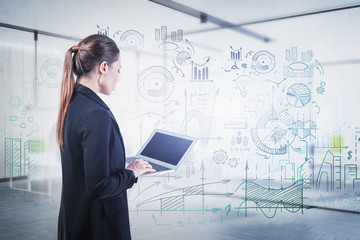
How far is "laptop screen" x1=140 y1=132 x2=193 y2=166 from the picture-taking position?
1.89 m

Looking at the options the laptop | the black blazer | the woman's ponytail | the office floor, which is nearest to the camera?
the black blazer

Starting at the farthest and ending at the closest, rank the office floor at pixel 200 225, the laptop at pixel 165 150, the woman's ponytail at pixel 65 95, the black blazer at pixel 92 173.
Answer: the office floor at pixel 200 225, the laptop at pixel 165 150, the woman's ponytail at pixel 65 95, the black blazer at pixel 92 173

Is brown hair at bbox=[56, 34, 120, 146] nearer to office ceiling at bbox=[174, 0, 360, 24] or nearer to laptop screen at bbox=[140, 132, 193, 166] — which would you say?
laptop screen at bbox=[140, 132, 193, 166]

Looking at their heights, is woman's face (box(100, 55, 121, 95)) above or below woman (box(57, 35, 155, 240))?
above

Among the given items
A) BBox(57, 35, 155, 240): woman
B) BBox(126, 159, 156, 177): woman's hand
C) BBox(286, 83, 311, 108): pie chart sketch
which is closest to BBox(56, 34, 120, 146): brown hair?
BBox(57, 35, 155, 240): woman

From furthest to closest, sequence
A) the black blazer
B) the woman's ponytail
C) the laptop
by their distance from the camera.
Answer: the laptop < the woman's ponytail < the black blazer

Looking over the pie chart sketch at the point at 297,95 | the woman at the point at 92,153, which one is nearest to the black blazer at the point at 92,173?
the woman at the point at 92,153

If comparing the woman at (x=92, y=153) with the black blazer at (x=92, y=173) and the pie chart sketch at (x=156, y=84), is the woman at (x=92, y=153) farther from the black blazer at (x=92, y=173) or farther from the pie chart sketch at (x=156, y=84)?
the pie chart sketch at (x=156, y=84)

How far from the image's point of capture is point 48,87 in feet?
11.5

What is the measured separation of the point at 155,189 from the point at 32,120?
4.46 feet

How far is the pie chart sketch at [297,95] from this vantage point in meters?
3.32

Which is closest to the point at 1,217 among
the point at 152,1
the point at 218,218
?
the point at 218,218

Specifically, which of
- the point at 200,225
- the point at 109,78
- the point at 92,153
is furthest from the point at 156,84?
the point at 92,153

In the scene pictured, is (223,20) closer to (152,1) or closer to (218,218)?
(152,1)
